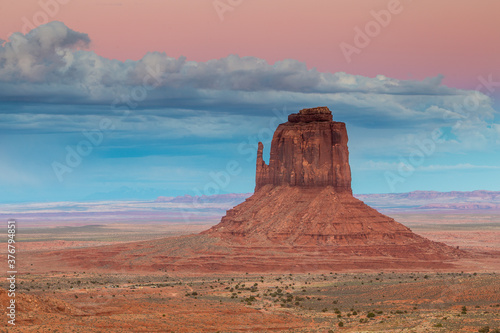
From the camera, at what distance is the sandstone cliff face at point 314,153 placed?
131500mm

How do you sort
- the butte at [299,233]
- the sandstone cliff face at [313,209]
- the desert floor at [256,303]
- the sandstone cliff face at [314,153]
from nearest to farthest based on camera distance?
the desert floor at [256,303], the butte at [299,233], the sandstone cliff face at [313,209], the sandstone cliff face at [314,153]

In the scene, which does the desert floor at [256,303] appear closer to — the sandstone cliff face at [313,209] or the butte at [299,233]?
the butte at [299,233]

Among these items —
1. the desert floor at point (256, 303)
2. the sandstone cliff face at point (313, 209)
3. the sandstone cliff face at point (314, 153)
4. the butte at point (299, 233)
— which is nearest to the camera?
the desert floor at point (256, 303)

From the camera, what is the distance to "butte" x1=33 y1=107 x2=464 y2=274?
116m

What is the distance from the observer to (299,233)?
124m

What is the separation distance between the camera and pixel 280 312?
7044 centimetres

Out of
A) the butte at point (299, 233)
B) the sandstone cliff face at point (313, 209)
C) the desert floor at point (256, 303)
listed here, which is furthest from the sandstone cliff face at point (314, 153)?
the desert floor at point (256, 303)

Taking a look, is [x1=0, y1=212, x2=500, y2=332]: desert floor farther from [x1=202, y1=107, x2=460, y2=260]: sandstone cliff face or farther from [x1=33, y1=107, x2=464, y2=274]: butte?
[x1=202, y1=107, x2=460, y2=260]: sandstone cliff face

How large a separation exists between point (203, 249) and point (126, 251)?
13.2 meters

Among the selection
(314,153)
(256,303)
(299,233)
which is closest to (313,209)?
(299,233)

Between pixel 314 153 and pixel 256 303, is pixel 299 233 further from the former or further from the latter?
pixel 256 303

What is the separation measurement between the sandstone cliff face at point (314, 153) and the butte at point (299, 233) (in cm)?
16

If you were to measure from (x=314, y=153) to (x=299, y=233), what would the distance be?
48.9 feet

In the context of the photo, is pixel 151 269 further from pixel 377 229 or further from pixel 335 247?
pixel 377 229
